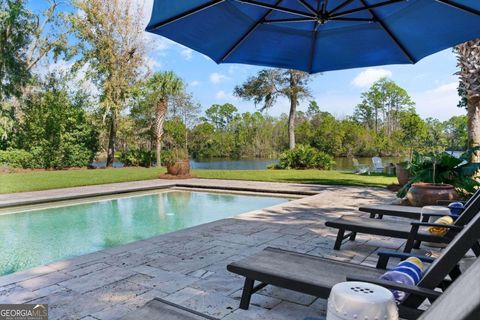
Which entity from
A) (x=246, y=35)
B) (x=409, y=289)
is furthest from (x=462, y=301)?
(x=246, y=35)

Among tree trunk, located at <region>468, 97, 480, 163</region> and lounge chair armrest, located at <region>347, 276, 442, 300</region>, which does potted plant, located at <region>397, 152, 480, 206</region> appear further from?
lounge chair armrest, located at <region>347, 276, 442, 300</region>

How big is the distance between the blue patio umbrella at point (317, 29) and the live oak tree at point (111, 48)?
1785 cm

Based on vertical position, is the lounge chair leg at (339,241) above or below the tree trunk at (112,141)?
below

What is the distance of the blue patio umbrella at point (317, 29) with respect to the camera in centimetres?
355

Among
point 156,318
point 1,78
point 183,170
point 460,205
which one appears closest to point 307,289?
point 156,318

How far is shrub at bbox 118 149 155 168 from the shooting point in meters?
20.3

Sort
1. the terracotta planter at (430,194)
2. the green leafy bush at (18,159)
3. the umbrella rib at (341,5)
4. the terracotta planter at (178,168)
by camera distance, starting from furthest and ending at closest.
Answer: the green leafy bush at (18,159), the terracotta planter at (178,168), the terracotta planter at (430,194), the umbrella rib at (341,5)

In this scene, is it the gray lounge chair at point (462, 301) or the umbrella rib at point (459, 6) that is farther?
the umbrella rib at point (459, 6)

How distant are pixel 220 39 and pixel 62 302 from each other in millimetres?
2973

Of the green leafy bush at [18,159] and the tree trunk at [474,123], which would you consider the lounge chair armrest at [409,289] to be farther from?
the green leafy bush at [18,159]

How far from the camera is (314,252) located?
154 inches

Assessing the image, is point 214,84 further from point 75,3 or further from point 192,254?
point 192,254

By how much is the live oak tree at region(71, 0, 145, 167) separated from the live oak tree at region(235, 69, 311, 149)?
7.18 meters

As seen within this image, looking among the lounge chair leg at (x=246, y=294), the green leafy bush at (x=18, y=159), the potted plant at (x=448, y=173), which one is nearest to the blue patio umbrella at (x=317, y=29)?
the lounge chair leg at (x=246, y=294)
